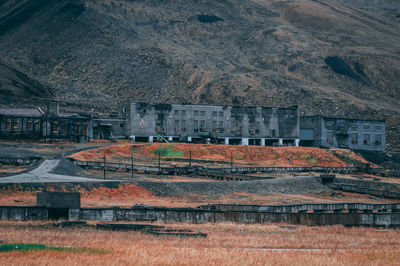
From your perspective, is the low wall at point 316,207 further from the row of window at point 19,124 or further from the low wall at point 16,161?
the row of window at point 19,124

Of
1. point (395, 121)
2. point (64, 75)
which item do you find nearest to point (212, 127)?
point (395, 121)

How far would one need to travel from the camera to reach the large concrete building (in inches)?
4252

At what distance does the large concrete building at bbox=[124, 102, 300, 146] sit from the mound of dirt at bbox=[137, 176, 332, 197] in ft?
155

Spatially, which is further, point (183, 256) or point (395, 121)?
point (395, 121)

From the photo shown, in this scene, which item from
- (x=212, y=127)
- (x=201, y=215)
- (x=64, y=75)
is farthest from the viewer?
(x=64, y=75)

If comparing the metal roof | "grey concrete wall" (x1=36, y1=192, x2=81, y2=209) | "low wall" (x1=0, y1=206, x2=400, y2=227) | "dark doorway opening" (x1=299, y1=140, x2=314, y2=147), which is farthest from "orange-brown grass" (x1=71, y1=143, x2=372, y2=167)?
"grey concrete wall" (x1=36, y1=192, x2=81, y2=209)

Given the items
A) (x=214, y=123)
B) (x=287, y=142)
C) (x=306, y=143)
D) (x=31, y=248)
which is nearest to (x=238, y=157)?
(x=214, y=123)

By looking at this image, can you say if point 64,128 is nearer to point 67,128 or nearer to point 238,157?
point 67,128

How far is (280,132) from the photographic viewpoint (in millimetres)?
116750

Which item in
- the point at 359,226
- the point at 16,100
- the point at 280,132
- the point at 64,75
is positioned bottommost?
the point at 359,226

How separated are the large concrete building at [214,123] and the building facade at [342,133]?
3.03 m

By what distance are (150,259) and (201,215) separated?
16.2 m

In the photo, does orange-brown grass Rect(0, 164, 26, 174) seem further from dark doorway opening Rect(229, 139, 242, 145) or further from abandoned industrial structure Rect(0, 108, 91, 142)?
dark doorway opening Rect(229, 139, 242, 145)

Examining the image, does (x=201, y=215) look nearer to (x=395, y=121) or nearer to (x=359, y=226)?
(x=359, y=226)
